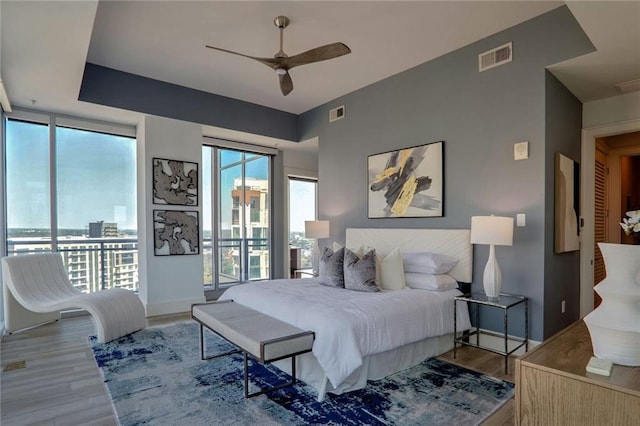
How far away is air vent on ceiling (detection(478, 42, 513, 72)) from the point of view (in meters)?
3.44

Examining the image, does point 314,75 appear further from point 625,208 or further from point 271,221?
point 625,208

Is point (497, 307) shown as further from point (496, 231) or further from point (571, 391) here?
point (571, 391)

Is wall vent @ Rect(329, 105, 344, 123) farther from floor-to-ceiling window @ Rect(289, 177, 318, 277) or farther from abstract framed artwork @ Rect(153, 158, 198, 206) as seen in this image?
abstract framed artwork @ Rect(153, 158, 198, 206)

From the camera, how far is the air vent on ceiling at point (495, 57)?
3443mm

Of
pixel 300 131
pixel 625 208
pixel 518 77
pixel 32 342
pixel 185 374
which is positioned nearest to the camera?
pixel 185 374

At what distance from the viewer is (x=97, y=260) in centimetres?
514

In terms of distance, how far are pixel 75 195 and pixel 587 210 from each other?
256 inches

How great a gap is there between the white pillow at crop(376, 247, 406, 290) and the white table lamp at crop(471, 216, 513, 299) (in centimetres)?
74

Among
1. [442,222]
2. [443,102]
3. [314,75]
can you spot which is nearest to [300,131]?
[314,75]

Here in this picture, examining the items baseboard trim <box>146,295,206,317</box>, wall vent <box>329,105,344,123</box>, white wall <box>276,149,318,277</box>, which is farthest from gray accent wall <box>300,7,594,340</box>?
baseboard trim <box>146,295,206,317</box>

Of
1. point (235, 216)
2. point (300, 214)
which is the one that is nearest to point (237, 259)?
point (235, 216)

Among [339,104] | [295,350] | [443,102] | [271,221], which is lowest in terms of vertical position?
[295,350]

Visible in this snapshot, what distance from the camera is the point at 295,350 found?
2.39 meters

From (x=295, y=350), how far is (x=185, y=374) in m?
1.10
